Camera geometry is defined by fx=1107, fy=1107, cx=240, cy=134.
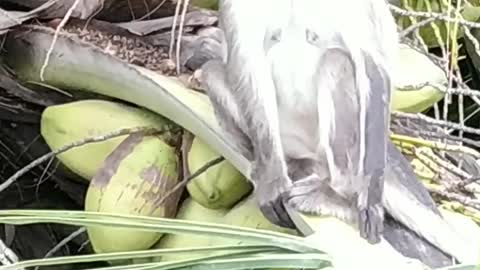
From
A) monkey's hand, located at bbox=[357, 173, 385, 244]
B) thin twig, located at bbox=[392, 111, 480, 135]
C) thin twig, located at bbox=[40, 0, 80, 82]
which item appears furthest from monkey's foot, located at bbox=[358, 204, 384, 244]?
thin twig, located at bbox=[40, 0, 80, 82]

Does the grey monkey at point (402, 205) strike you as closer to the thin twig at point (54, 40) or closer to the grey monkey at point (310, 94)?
the grey monkey at point (310, 94)

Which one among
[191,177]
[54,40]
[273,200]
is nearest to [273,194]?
[273,200]

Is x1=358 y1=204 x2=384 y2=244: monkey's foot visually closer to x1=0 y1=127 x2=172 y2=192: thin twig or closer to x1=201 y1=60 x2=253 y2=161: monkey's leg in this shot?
x1=201 y1=60 x2=253 y2=161: monkey's leg

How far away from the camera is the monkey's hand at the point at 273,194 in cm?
65

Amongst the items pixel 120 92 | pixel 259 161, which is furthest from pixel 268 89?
pixel 120 92

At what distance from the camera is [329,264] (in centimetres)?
54

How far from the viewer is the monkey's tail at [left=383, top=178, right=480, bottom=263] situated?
0.63m

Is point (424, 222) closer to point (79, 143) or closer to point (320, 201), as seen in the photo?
point (320, 201)

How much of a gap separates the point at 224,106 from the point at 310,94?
0.06 m

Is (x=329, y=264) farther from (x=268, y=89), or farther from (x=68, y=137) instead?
(x=68, y=137)

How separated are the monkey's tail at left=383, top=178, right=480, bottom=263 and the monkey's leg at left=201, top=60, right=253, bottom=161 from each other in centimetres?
9

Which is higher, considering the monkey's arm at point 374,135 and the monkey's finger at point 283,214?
the monkey's arm at point 374,135

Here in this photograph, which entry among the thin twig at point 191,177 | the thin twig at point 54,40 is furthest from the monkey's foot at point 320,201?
the thin twig at point 54,40

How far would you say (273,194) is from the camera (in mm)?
649
